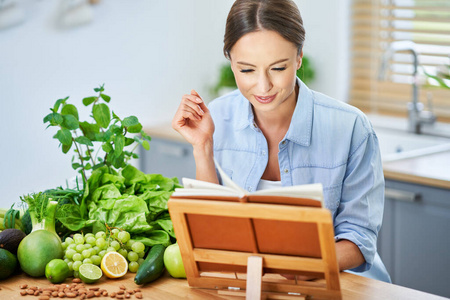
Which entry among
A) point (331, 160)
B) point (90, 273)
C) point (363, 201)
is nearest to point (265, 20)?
point (331, 160)

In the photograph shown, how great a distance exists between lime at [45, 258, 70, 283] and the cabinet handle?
1541 millimetres

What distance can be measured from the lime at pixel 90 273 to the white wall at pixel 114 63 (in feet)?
5.32

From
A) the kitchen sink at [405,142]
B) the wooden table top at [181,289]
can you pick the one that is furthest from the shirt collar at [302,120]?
the kitchen sink at [405,142]

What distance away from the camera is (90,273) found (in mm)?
1608

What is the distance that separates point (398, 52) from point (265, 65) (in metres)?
2.06

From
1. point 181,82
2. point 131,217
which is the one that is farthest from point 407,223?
point 181,82

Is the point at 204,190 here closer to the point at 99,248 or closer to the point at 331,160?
the point at 99,248

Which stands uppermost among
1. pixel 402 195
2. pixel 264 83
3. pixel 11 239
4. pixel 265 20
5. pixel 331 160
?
pixel 265 20

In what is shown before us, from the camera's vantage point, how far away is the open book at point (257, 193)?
4.18 feet

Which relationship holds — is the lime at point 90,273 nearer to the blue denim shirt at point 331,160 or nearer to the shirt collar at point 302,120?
the blue denim shirt at point 331,160

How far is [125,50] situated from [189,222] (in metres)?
2.31

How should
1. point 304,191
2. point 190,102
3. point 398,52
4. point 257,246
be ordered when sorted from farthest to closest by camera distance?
point 398,52 < point 190,102 < point 257,246 < point 304,191

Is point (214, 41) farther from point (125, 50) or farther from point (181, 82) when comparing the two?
point (125, 50)

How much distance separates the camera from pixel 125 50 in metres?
3.56
